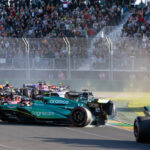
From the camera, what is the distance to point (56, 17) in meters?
27.9

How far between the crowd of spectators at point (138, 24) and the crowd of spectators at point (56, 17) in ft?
4.63

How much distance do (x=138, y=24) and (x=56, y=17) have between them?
589 centimetres

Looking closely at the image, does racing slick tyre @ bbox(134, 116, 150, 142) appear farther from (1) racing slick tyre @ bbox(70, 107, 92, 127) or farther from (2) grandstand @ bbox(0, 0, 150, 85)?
(2) grandstand @ bbox(0, 0, 150, 85)

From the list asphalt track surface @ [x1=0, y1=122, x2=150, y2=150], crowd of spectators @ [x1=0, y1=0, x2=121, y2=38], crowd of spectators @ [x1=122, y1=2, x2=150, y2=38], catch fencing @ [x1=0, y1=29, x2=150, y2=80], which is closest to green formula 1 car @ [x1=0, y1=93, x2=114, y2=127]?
asphalt track surface @ [x1=0, y1=122, x2=150, y2=150]

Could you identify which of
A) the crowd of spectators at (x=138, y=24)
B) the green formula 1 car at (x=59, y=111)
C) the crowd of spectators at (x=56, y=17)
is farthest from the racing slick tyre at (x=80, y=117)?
the crowd of spectators at (x=56, y=17)

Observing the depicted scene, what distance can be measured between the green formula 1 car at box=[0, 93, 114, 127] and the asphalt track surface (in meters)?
0.28

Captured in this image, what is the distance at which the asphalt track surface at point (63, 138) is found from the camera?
7.61 meters

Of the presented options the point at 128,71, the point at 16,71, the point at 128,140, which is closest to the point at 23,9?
the point at 16,71

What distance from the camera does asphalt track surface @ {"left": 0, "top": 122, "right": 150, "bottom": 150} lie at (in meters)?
7.61

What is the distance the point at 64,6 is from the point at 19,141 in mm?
21259

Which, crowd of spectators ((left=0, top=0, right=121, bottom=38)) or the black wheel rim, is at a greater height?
Answer: crowd of spectators ((left=0, top=0, right=121, bottom=38))

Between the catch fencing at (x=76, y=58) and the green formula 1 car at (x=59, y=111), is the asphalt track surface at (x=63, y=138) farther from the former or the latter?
the catch fencing at (x=76, y=58)

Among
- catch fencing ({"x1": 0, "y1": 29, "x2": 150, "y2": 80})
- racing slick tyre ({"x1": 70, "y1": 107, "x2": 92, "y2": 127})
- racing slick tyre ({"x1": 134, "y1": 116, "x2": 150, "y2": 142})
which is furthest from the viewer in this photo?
catch fencing ({"x1": 0, "y1": 29, "x2": 150, "y2": 80})

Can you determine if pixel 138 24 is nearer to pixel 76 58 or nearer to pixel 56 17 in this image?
pixel 76 58
